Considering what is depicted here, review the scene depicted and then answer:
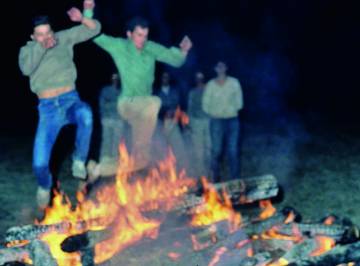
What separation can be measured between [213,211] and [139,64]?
9.49 feet

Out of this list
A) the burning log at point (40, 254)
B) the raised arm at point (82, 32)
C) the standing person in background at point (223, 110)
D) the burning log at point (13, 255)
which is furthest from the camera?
the standing person in background at point (223, 110)

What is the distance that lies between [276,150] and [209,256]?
569cm

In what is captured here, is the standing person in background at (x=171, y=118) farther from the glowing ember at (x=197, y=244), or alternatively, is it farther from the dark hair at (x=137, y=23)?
the glowing ember at (x=197, y=244)

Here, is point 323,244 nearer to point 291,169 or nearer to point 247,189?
point 247,189

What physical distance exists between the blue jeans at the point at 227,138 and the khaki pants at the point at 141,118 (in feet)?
3.77

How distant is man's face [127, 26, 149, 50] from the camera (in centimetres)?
838

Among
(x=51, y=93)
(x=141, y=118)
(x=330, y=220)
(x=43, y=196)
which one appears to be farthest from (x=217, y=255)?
(x=51, y=93)

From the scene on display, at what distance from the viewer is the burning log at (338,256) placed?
19.9ft

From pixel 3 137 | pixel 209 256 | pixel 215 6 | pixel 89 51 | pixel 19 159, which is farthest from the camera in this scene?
pixel 215 6

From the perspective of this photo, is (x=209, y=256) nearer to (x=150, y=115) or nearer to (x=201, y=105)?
(x=150, y=115)

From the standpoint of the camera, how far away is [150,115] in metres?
9.13

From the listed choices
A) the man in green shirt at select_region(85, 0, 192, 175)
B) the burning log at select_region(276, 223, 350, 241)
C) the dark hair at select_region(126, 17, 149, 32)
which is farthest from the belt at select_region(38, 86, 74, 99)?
the burning log at select_region(276, 223, 350, 241)

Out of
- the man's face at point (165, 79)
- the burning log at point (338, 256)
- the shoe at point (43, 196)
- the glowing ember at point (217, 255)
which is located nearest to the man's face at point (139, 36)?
the man's face at point (165, 79)

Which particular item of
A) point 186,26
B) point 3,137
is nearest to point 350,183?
point 3,137
